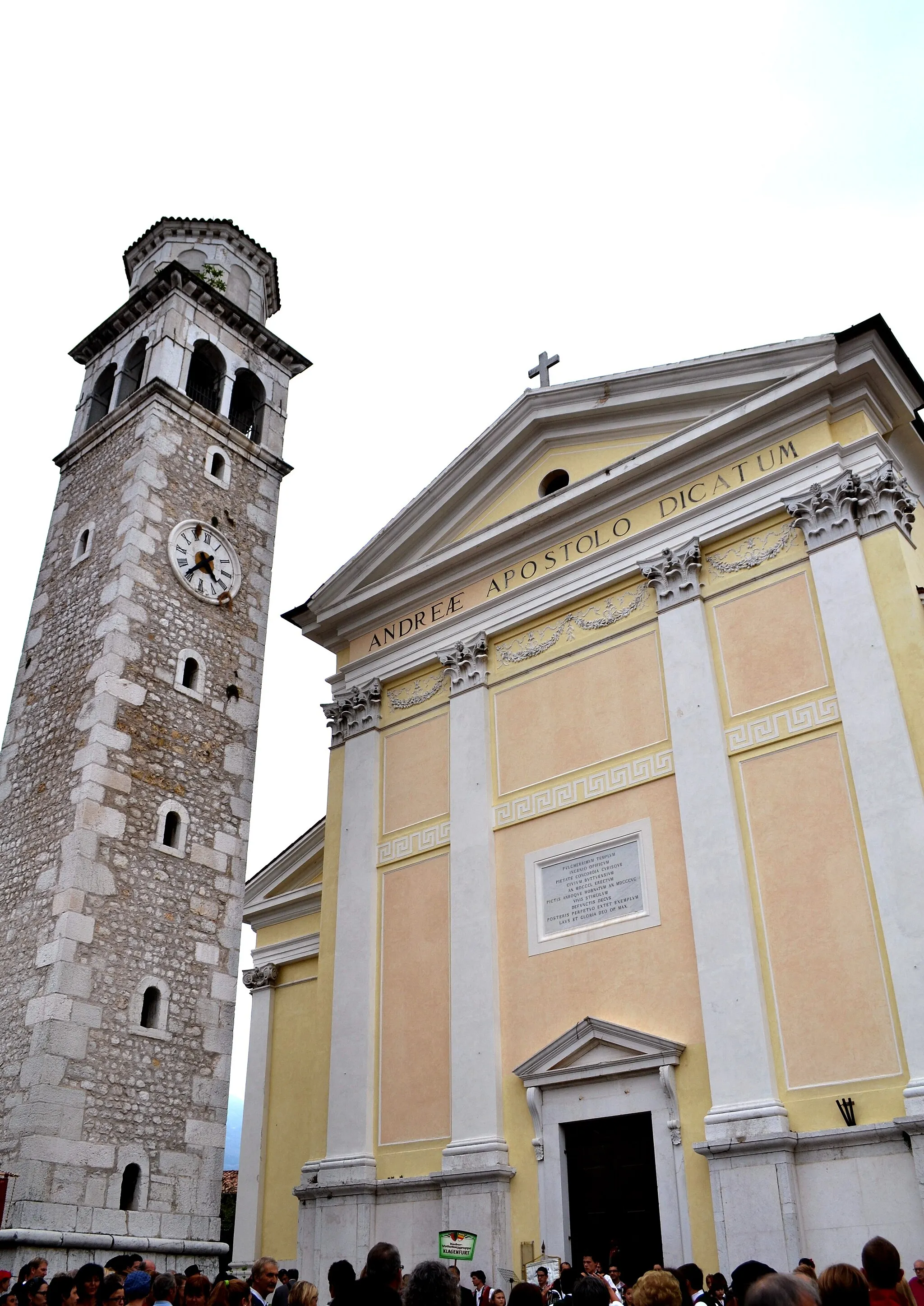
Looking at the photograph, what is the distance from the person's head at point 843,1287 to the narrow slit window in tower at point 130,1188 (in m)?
11.7

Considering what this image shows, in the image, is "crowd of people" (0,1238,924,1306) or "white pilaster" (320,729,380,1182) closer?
"crowd of people" (0,1238,924,1306)

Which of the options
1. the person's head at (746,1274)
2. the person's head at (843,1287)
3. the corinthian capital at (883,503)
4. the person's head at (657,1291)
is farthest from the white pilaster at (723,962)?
the person's head at (843,1287)

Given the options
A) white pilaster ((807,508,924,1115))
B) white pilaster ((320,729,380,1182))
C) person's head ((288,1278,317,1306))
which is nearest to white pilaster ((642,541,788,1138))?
white pilaster ((807,508,924,1115))

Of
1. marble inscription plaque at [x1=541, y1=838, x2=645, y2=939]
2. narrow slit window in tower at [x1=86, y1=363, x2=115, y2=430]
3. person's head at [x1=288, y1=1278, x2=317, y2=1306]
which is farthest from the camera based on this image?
narrow slit window in tower at [x1=86, y1=363, x2=115, y2=430]

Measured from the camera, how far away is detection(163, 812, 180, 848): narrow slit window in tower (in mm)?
15438

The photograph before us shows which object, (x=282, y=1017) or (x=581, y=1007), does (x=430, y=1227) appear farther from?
(x=282, y=1017)

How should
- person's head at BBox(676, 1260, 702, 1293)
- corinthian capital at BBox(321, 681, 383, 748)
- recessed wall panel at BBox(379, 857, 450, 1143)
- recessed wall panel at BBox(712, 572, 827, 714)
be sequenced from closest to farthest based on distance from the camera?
1. person's head at BBox(676, 1260, 702, 1293)
2. recessed wall panel at BBox(712, 572, 827, 714)
3. recessed wall panel at BBox(379, 857, 450, 1143)
4. corinthian capital at BBox(321, 681, 383, 748)

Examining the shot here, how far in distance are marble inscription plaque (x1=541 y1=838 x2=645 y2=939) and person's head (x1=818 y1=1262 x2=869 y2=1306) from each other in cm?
894

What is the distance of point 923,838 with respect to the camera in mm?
10594

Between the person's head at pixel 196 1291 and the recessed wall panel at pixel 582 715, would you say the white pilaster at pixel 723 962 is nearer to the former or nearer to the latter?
the recessed wall panel at pixel 582 715

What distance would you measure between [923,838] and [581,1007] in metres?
4.06

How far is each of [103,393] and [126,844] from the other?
30.7 ft

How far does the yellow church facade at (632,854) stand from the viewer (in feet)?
34.9

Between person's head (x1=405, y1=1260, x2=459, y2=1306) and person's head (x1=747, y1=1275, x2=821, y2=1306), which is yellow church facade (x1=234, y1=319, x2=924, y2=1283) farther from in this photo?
person's head (x1=747, y1=1275, x2=821, y2=1306)
